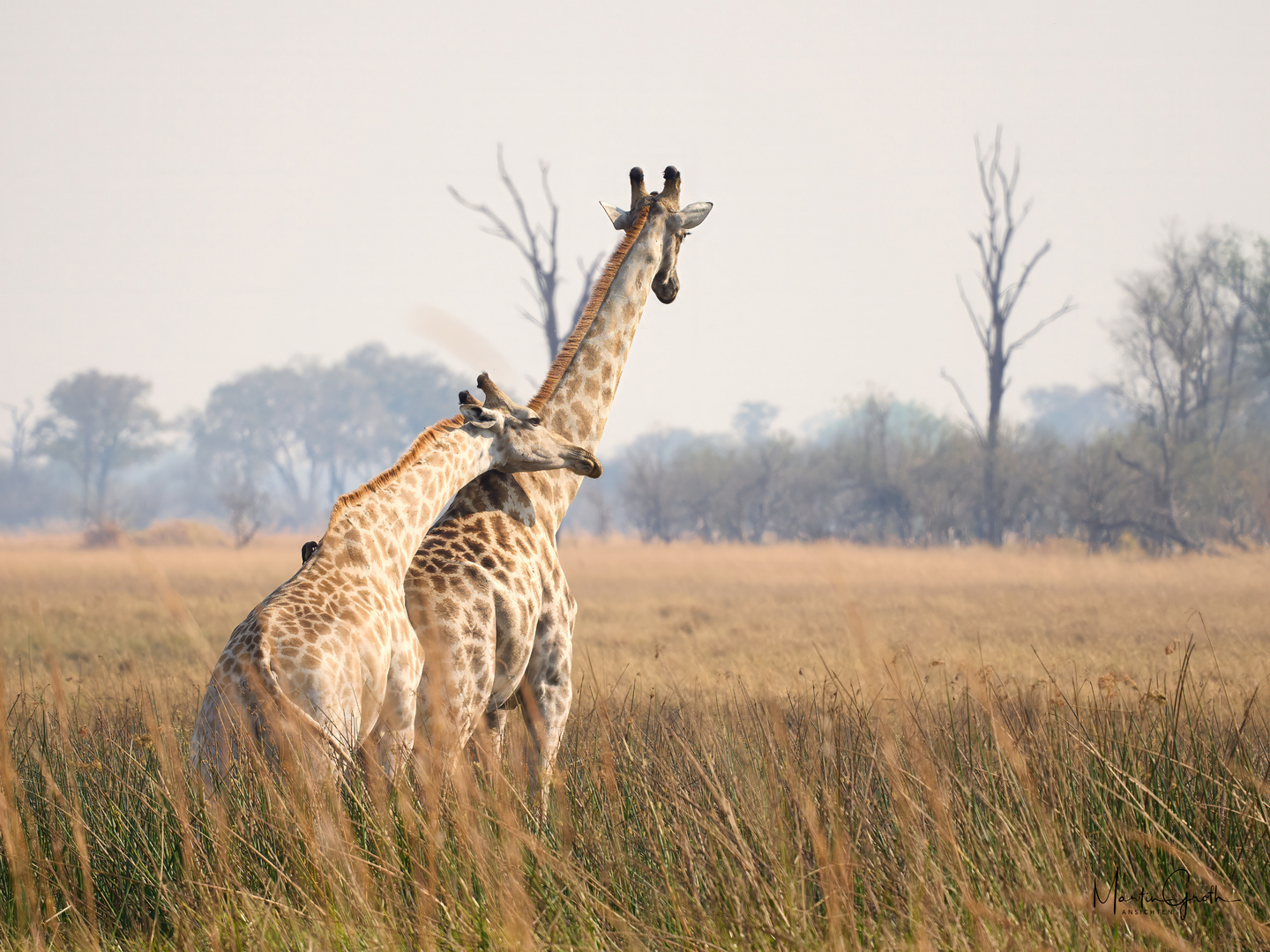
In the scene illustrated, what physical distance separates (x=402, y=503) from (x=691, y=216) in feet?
7.53

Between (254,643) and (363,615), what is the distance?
35cm

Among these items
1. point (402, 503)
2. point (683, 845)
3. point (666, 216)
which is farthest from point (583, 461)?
point (683, 845)

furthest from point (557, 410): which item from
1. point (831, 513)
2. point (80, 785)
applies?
point (831, 513)

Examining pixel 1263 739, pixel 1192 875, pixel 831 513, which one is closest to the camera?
pixel 1192 875

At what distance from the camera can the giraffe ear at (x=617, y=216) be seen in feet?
17.8

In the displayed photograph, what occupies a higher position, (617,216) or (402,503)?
(617,216)

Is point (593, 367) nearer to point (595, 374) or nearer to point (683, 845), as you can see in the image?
point (595, 374)

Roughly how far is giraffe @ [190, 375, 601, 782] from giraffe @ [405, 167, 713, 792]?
19 centimetres

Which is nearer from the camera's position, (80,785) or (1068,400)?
(80,785)

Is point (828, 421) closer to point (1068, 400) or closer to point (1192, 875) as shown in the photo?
point (1068, 400)

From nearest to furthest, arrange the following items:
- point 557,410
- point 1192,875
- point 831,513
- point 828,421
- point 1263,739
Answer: point 1192,875 < point 557,410 < point 1263,739 < point 831,513 < point 828,421

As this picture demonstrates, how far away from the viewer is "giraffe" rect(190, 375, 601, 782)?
3.22 m

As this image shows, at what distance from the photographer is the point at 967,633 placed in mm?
11125

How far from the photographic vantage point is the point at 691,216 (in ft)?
17.6
